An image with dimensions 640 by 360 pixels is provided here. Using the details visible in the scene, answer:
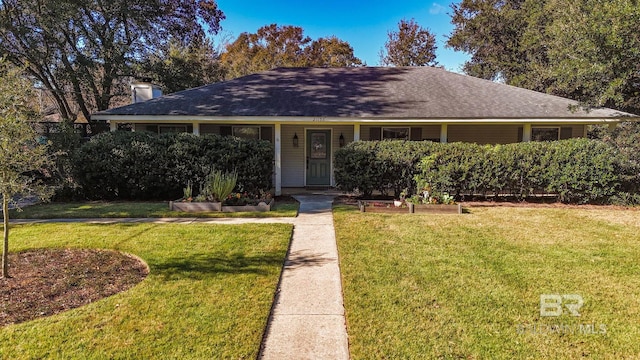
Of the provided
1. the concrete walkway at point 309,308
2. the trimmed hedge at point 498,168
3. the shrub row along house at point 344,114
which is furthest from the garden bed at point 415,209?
the shrub row along house at point 344,114

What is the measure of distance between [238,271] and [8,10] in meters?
15.9

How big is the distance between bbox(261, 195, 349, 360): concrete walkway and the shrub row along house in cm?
569

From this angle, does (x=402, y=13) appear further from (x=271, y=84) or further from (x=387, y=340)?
A: (x=387, y=340)

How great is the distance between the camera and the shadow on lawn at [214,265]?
4086 millimetres

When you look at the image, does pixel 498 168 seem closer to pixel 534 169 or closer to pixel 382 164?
pixel 534 169

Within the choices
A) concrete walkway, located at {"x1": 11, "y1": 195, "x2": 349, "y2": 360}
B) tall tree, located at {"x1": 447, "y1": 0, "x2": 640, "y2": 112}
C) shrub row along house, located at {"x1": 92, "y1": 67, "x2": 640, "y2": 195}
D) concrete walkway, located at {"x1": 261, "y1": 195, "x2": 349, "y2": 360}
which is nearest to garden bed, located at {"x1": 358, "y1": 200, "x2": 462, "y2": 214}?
concrete walkway, located at {"x1": 11, "y1": 195, "x2": 349, "y2": 360}

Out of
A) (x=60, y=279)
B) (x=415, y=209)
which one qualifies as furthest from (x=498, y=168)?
(x=60, y=279)

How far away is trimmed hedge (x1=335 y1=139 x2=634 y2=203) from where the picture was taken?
8570 mm

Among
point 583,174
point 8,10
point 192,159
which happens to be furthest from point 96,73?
point 583,174

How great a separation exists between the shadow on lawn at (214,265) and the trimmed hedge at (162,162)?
4.61 metres

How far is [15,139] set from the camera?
12.2 feet

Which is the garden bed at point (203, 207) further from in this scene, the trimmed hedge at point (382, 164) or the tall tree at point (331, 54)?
the tall tree at point (331, 54)

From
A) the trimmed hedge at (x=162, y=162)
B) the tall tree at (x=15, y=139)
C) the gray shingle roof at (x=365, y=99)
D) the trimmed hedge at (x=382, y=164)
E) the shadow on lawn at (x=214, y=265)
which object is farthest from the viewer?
the gray shingle roof at (x=365, y=99)

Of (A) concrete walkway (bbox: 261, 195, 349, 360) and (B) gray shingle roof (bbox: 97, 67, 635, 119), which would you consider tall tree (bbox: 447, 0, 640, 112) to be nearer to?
(B) gray shingle roof (bbox: 97, 67, 635, 119)
